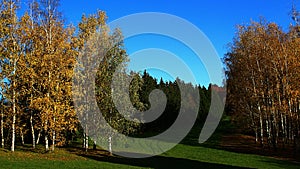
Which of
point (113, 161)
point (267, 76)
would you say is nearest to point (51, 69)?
point (113, 161)

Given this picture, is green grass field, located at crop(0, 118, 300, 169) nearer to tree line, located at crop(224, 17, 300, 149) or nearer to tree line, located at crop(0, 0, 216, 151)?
tree line, located at crop(0, 0, 216, 151)

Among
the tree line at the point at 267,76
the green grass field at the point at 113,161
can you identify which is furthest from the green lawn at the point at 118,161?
the tree line at the point at 267,76

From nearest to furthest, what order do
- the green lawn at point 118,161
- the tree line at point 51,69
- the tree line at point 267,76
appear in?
the green lawn at point 118,161 → the tree line at point 51,69 → the tree line at point 267,76

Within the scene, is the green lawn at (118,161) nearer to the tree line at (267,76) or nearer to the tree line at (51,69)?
the tree line at (51,69)

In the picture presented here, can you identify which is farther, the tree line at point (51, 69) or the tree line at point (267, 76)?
the tree line at point (267, 76)

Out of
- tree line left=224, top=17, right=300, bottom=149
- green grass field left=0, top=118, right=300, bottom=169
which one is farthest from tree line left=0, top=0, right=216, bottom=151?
tree line left=224, top=17, right=300, bottom=149

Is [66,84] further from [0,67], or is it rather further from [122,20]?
[122,20]

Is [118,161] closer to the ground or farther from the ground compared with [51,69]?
closer to the ground

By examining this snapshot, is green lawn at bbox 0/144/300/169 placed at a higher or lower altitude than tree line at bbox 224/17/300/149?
lower

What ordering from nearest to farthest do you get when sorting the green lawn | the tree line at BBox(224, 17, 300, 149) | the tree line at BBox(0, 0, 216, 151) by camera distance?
1. the green lawn
2. the tree line at BBox(0, 0, 216, 151)
3. the tree line at BBox(224, 17, 300, 149)

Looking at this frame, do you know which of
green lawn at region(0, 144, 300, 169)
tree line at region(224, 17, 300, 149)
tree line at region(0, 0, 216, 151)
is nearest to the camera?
green lawn at region(0, 144, 300, 169)

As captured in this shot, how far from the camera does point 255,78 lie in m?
35.5

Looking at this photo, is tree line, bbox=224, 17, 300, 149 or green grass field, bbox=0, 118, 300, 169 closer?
green grass field, bbox=0, 118, 300, 169

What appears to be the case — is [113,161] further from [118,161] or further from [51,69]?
[51,69]
